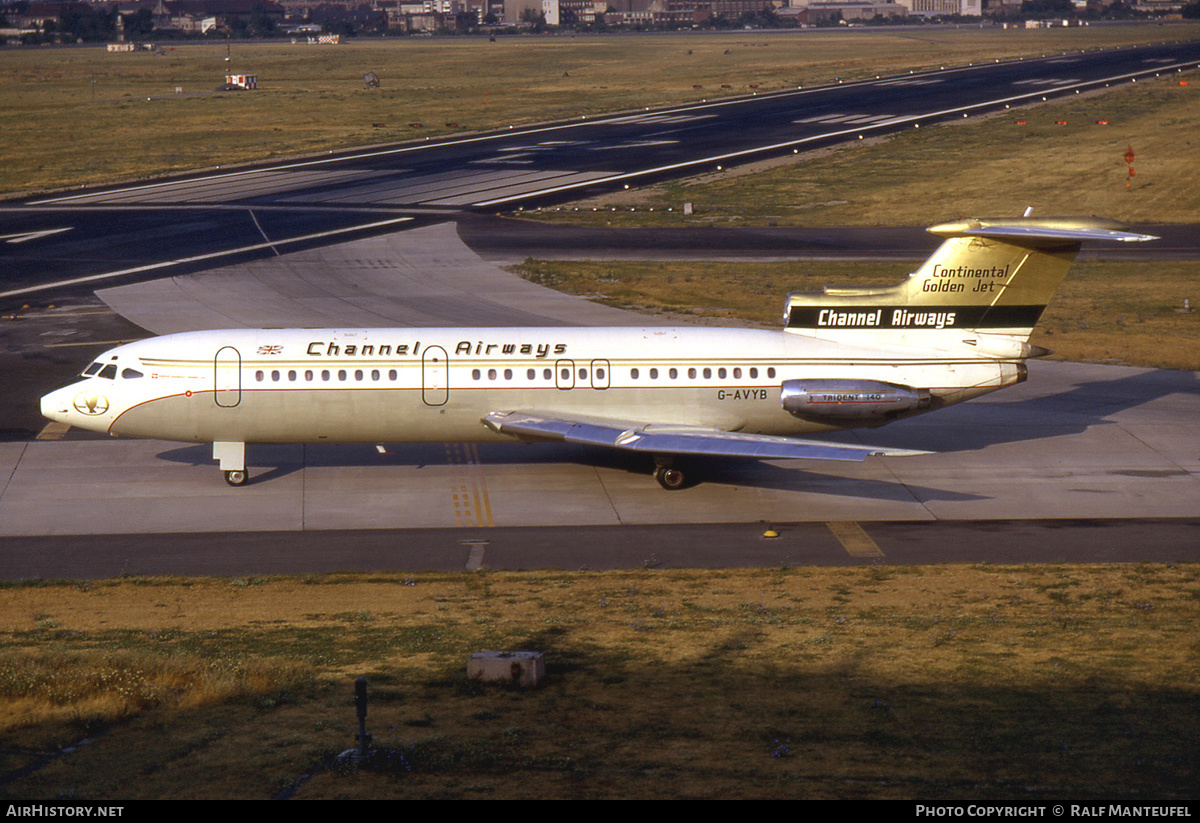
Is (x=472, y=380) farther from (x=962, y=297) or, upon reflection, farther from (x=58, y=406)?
(x=962, y=297)

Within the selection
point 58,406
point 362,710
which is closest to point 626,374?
point 58,406

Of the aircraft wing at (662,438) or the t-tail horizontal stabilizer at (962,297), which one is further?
the t-tail horizontal stabilizer at (962,297)

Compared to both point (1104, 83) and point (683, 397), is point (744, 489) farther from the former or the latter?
point (1104, 83)

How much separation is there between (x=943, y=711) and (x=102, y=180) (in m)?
80.0

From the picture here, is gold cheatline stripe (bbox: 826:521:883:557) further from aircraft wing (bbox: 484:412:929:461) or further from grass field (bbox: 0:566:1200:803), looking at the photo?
aircraft wing (bbox: 484:412:929:461)

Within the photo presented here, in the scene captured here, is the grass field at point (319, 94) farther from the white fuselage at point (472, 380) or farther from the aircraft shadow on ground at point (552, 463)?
the white fuselage at point (472, 380)

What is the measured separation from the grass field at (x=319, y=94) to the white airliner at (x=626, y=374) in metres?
59.3

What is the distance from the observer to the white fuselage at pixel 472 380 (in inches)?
1188

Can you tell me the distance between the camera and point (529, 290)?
52.7 meters

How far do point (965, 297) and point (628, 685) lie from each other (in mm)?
16211

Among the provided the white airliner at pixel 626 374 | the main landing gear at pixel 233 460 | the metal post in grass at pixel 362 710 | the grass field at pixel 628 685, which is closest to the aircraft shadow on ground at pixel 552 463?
the main landing gear at pixel 233 460

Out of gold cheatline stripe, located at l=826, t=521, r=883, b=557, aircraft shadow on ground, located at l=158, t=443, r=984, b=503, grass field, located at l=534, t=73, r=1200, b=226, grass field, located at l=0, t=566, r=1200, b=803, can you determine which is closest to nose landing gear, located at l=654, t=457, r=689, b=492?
aircraft shadow on ground, located at l=158, t=443, r=984, b=503

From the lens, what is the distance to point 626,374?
30266 mm
